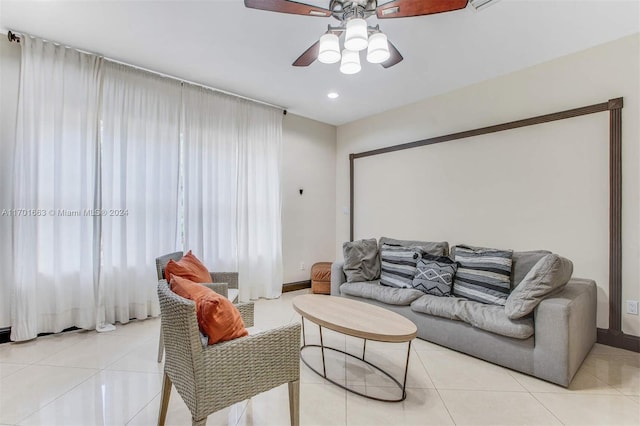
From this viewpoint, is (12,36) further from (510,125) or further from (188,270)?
(510,125)

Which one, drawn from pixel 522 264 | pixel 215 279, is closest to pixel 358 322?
pixel 215 279

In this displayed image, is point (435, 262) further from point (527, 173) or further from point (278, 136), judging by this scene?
point (278, 136)

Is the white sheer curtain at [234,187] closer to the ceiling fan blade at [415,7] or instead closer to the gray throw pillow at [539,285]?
the ceiling fan blade at [415,7]

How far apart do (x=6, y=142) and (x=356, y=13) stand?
10.4ft

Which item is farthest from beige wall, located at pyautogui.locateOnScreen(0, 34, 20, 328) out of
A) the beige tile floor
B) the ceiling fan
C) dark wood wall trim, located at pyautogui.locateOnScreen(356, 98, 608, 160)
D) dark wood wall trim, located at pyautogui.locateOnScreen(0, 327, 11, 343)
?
dark wood wall trim, located at pyautogui.locateOnScreen(356, 98, 608, 160)

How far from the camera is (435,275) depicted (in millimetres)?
3078

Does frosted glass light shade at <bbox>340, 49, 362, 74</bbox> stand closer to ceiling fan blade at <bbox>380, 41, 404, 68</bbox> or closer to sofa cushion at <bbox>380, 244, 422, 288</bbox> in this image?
ceiling fan blade at <bbox>380, 41, 404, 68</bbox>

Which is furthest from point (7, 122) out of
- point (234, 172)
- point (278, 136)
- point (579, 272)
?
point (579, 272)

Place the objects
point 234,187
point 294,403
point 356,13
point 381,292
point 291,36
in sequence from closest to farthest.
Result: point 294,403 < point 356,13 < point 291,36 < point 381,292 < point 234,187

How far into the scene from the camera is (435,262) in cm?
318


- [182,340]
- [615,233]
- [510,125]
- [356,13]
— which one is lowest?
[182,340]

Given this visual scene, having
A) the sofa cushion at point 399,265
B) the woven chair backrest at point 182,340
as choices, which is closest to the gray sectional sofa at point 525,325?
the sofa cushion at point 399,265

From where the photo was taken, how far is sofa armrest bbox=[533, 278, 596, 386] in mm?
2074

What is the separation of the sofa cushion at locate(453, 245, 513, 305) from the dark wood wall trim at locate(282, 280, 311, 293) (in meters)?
2.41
